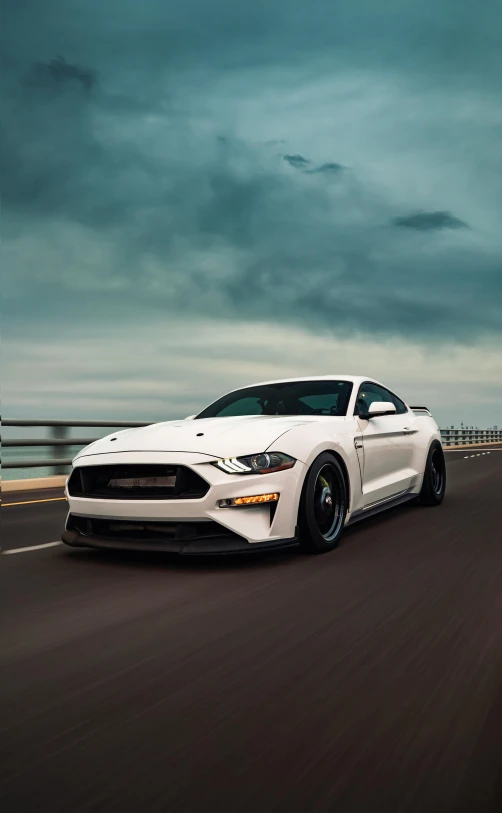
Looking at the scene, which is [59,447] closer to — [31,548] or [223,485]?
[31,548]

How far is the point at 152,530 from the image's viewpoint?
4934 mm

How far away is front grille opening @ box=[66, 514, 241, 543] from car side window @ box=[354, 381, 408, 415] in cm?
214

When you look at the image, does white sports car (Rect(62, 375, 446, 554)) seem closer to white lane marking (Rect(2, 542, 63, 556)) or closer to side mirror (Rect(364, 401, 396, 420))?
side mirror (Rect(364, 401, 396, 420))

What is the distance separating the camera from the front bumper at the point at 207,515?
4.79m

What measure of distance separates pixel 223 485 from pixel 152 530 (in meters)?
0.57

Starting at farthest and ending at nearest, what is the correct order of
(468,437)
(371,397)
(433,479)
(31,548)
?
1. (468,437)
2. (433,479)
3. (371,397)
4. (31,548)

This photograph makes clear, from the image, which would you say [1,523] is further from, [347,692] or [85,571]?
[347,692]

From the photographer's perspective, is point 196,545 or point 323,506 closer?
point 196,545

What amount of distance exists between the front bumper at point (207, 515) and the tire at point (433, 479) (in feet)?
11.1

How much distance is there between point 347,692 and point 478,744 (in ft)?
1.84

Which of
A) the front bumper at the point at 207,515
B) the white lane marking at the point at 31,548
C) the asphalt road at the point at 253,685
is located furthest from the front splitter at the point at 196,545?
the white lane marking at the point at 31,548

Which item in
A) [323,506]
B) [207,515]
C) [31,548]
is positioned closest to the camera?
[207,515]

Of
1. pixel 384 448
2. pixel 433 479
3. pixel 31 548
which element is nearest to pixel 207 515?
pixel 31 548

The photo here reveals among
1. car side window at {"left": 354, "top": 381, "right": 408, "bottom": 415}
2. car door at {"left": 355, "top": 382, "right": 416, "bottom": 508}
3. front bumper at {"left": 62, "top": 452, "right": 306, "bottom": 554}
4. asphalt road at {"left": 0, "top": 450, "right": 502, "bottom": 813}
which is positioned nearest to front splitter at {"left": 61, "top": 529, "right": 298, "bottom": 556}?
front bumper at {"left": 62, "top": 452, "right": 306, "bottom": 554}
